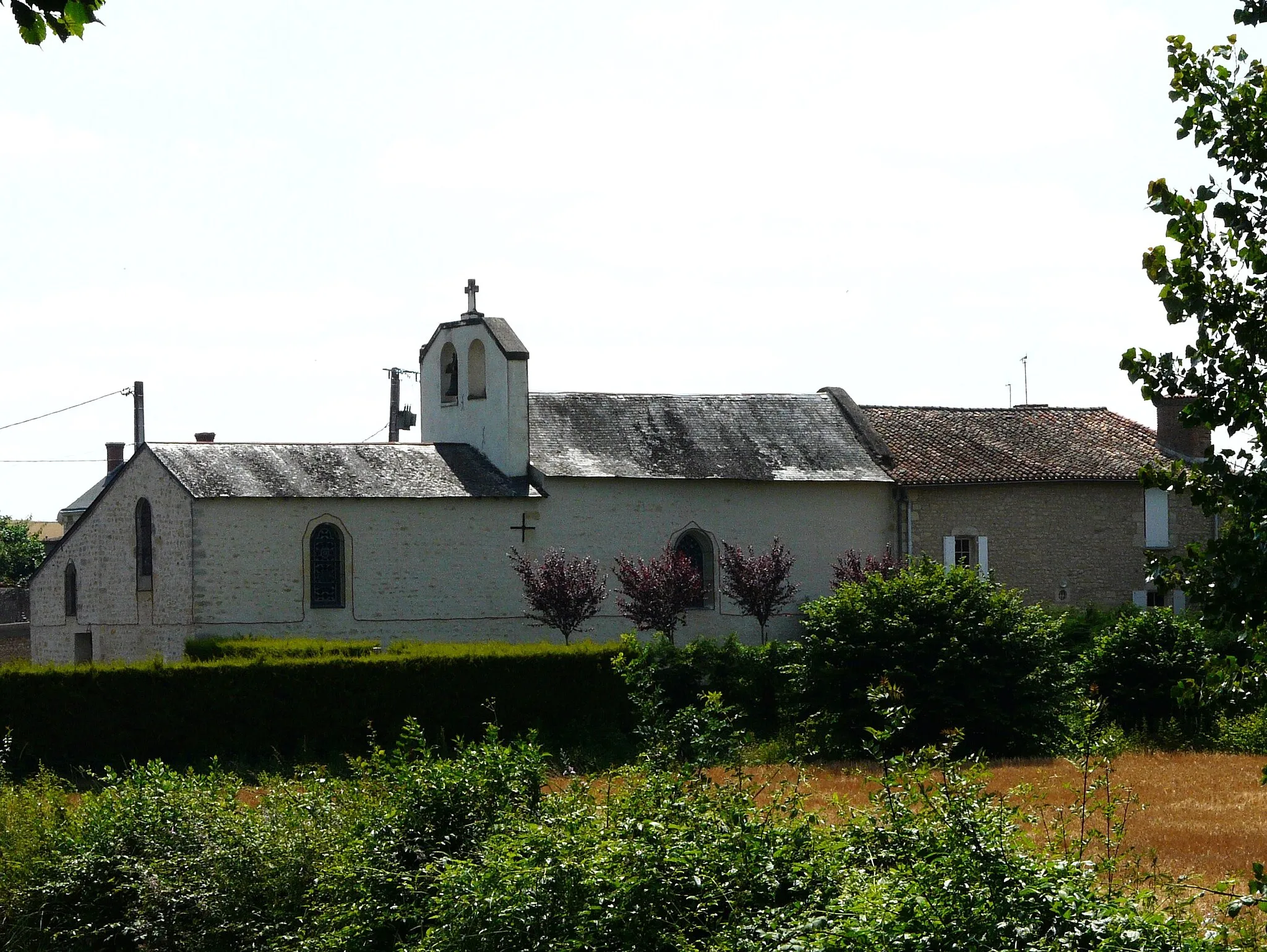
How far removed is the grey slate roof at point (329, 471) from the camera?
27.8 metres

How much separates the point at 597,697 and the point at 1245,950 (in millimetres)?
14819

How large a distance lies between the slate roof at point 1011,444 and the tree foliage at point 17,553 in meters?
39.6

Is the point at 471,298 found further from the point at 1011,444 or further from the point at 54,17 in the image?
the point at 54,17

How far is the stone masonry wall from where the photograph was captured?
3250 cm

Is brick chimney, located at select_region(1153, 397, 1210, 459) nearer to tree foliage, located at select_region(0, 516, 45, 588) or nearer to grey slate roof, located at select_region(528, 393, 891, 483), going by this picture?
grey slate roof, located at select_region(528, 393, 891, 483)

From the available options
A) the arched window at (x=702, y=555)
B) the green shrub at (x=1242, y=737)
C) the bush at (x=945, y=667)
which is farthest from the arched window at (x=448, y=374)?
the green shrub at (x=1242, y=737)

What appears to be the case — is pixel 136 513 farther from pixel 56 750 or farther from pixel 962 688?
pixel 962 688

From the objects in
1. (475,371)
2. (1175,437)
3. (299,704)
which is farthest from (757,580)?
(299,704)

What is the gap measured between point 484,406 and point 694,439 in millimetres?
4660

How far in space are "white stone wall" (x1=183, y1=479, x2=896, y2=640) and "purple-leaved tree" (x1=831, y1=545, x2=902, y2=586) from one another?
0.64 meters

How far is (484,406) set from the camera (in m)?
31.7

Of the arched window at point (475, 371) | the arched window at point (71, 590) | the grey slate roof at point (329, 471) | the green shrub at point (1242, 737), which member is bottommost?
the green shrub at point (1242, 737)

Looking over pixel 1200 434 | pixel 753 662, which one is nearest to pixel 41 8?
pixel 753 662

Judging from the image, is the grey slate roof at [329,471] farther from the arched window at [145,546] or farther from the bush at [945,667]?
the bush at [945,667]
